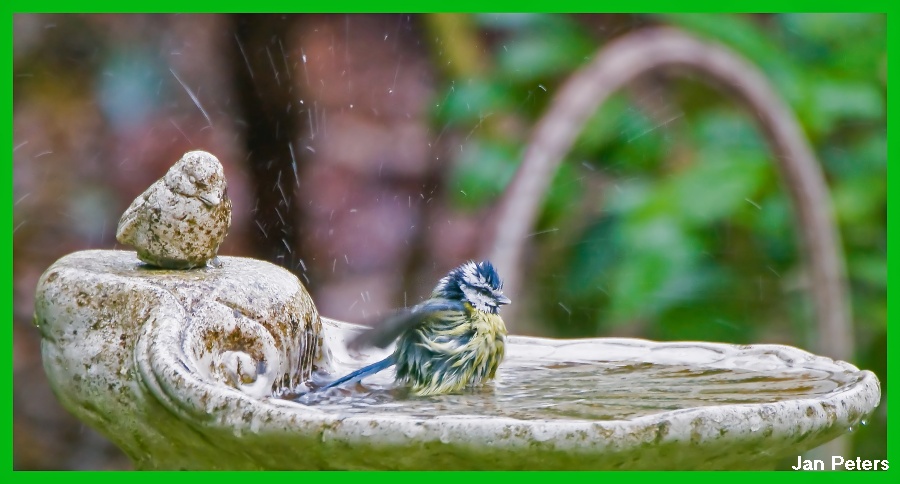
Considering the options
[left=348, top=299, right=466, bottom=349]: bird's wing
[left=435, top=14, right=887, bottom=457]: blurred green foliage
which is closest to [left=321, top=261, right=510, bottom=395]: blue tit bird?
[left=348, top=299, right=466, bottom=349]: bird's wing

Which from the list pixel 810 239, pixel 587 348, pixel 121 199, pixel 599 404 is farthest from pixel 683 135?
pixel 599 404

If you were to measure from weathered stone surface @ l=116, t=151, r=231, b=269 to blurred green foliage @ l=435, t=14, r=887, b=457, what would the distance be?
2.52 m

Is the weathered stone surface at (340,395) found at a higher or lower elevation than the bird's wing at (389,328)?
lower

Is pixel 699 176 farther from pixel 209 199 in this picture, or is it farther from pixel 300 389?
pixel 209 199

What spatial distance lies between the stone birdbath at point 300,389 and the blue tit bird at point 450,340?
2.8 inches

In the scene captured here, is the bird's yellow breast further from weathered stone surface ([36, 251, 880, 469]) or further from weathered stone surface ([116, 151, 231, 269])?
weathered stone surface ([116, 151, 231, 269])

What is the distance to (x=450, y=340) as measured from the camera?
2.55 meters

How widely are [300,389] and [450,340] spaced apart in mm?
392

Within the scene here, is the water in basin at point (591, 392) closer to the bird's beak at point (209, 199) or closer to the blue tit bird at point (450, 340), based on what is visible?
the blue tit bird at point (450, 340)

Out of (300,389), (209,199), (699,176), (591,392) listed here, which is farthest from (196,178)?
(699,176)

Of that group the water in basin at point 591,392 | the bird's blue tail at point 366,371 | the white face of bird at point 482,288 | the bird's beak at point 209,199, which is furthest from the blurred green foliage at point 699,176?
the bird's beak at point 209,199

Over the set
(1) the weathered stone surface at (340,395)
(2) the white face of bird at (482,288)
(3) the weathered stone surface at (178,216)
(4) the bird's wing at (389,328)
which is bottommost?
(1) the weathered stone surface at (340,395)

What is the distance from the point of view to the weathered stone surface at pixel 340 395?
5.90 ft

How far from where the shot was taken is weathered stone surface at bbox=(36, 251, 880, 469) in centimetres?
180
